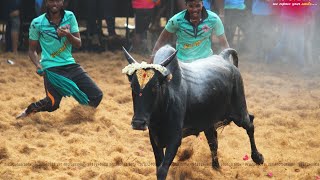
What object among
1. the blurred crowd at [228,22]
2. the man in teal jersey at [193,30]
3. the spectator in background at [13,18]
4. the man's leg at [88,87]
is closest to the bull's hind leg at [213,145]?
the man in teal jersey at [193,30]

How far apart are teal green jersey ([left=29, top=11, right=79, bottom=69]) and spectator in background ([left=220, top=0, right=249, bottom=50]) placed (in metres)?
6.32

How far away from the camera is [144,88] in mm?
5230

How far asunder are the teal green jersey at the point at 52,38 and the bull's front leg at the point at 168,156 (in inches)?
119


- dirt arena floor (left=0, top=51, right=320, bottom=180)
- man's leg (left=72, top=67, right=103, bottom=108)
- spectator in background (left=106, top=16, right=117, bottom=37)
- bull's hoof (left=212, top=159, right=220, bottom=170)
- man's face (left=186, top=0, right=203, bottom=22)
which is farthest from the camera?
spectator in background (left=106, top=16, right=117, bottom=37)

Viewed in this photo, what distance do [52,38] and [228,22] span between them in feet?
21.8

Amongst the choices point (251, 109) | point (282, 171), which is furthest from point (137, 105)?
point (251, 109)

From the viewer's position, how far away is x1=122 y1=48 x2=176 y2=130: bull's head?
5227 millimetres

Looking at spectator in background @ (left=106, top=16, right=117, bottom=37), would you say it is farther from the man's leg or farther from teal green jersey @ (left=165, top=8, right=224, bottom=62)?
teal green jersey @ (left=165, top=8, right=224, bottom=62)

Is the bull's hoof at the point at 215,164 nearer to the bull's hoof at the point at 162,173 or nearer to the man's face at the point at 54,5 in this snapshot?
the bull's hoof at the point at 162,173

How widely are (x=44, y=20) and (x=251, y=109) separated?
356 centimetres

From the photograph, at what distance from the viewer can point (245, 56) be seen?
1441 centimetres

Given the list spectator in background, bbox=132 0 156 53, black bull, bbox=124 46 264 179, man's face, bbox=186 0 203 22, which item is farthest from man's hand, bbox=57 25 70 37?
spectator in background, bbox=132 0 156 53

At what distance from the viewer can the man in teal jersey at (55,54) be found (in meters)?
8.09

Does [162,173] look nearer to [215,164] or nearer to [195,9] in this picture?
[215,164]
